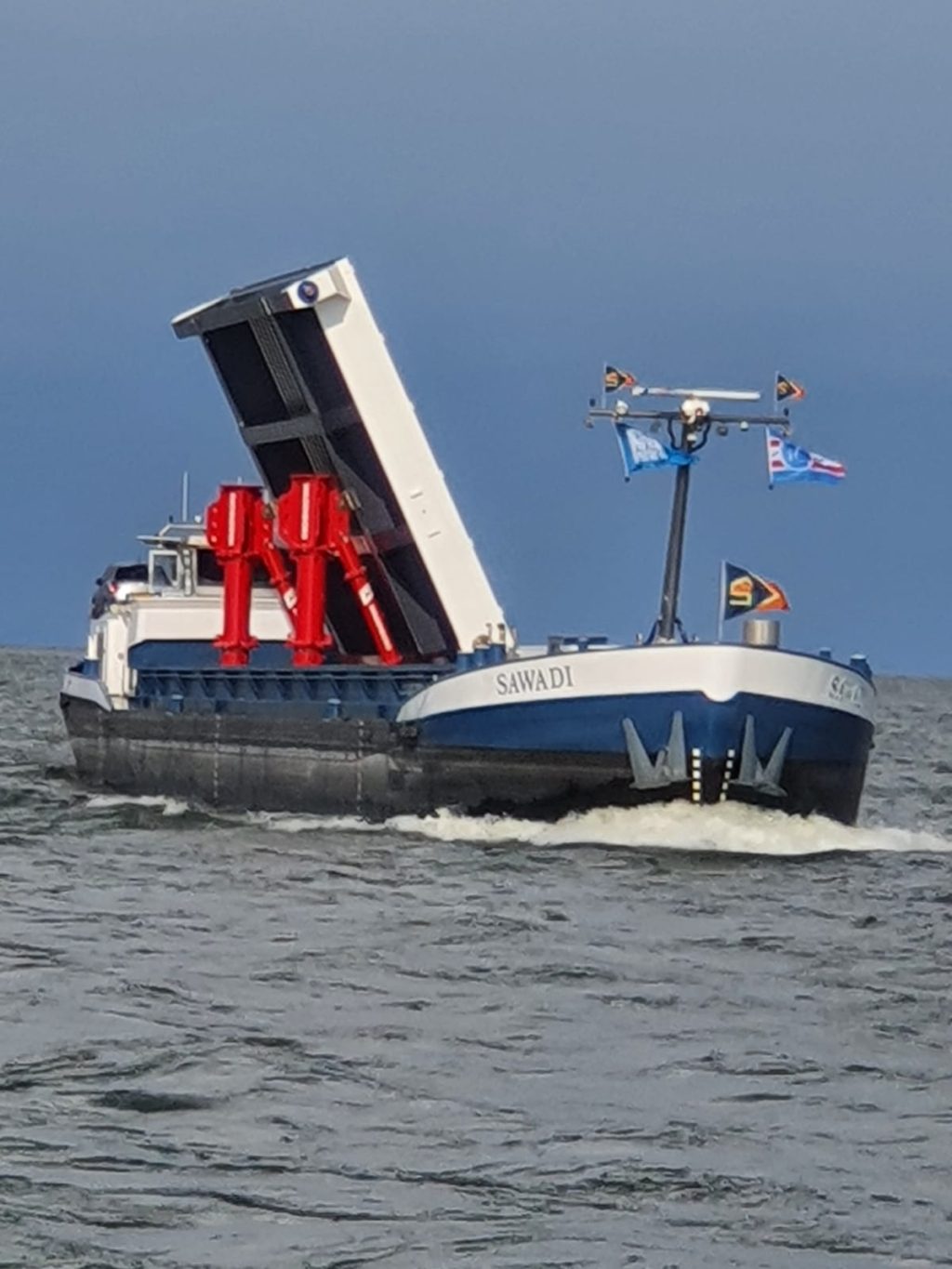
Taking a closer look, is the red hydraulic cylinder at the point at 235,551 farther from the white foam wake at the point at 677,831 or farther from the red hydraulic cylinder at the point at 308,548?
the white foam wake at the point at 677,831

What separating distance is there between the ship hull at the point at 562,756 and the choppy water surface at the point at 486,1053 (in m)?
0.39

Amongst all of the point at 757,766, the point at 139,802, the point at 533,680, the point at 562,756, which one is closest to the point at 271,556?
the point at 139,802

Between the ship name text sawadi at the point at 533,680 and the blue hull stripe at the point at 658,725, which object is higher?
the ship name text sawadi at the point at 533,680

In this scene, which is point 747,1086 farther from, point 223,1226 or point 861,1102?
point 223,1226

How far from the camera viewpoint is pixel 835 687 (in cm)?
2578

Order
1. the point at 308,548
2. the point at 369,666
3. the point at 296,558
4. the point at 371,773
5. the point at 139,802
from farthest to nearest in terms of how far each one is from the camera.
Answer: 1. the point at 139,802
2. the point at 296,558
3. the point at 308,548
4. the point at 369,666
5. the point at 371,773

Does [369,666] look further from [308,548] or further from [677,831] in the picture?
[677,831]

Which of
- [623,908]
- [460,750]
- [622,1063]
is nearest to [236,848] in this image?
[460,750]

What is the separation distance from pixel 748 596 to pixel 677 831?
107 inches

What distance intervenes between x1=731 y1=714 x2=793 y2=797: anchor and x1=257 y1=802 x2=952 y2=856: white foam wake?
11.0 inches

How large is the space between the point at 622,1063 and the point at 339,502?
19175mm

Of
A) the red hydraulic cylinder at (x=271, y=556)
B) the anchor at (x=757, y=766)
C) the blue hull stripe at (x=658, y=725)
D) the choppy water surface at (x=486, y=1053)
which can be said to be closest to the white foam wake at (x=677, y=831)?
the choppy water surface at (x=486, y=1053)

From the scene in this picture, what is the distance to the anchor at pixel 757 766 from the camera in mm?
24875

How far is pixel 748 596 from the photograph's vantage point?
25859mm
